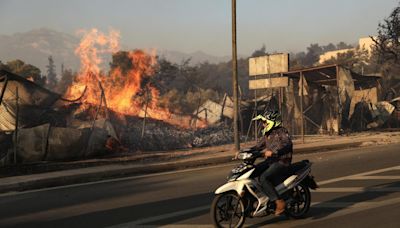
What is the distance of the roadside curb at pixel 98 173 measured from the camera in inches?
458

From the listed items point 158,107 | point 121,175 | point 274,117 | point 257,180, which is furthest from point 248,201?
point 158,107

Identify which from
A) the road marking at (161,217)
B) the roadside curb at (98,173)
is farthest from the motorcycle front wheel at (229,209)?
the roadside curb at (98,173)

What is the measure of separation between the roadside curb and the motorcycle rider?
7131mm

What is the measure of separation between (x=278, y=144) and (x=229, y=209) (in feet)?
3.94

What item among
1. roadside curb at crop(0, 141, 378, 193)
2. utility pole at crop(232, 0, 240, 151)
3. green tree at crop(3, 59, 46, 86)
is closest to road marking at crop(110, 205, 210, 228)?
roadside curb at crop(0, 141, 378, 193)

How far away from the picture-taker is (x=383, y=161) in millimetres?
13914

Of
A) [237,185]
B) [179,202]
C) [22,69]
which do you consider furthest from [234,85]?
[22,69]

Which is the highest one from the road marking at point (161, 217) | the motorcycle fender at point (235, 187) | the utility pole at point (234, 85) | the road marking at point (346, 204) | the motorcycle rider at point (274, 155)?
the utility pole at point (234, 85)

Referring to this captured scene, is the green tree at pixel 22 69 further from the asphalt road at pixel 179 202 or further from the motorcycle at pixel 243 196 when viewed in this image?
the motorcycle at pixel 243 196

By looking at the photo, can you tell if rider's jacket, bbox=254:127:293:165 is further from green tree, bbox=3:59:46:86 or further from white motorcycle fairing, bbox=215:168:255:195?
green tree, bbox=3:59:46:86

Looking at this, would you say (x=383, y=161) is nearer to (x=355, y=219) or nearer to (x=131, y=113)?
(x=355, y=219)

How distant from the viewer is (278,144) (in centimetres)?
679

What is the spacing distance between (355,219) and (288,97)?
20905mm

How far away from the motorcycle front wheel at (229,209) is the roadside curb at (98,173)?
6815 millimetres
